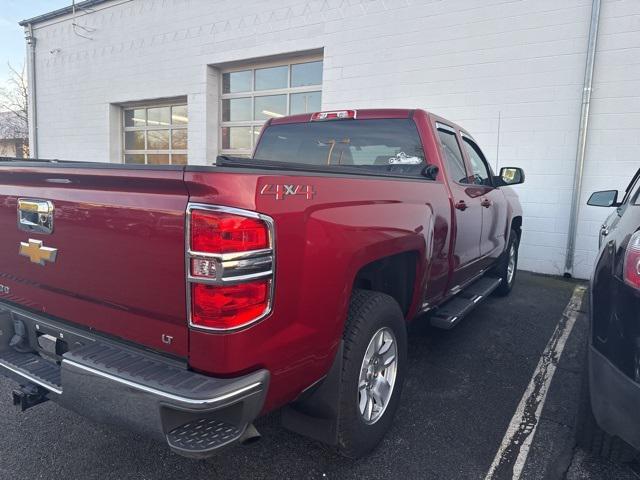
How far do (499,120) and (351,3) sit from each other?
348 centimetres

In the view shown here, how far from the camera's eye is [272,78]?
984cm

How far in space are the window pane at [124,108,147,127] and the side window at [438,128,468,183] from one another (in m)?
10.4

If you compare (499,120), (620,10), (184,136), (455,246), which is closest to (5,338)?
(455,246)

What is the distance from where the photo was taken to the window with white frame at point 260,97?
9.35 m

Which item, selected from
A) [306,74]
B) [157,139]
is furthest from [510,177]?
[157,139]

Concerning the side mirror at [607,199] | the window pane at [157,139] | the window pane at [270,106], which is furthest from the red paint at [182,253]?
the window pane at [157,139]

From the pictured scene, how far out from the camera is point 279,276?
65.9 inches

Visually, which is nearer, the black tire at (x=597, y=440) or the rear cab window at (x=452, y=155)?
the black tire at (x=597, y=440)

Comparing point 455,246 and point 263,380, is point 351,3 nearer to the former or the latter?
point 455,246

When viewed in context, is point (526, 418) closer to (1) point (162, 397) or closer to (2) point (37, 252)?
(1) point (162, 397)

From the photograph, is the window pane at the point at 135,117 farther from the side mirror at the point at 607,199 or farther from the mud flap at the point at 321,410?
the mud flap at the point at 321,410

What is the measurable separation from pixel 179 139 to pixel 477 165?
8.75 meters

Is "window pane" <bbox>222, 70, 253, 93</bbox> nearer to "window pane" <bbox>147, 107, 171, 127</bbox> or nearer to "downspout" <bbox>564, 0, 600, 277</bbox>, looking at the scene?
"window pane" <bbox>147, 107, 171, 127</bbox>

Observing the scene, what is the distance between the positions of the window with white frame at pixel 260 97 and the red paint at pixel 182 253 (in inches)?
296
